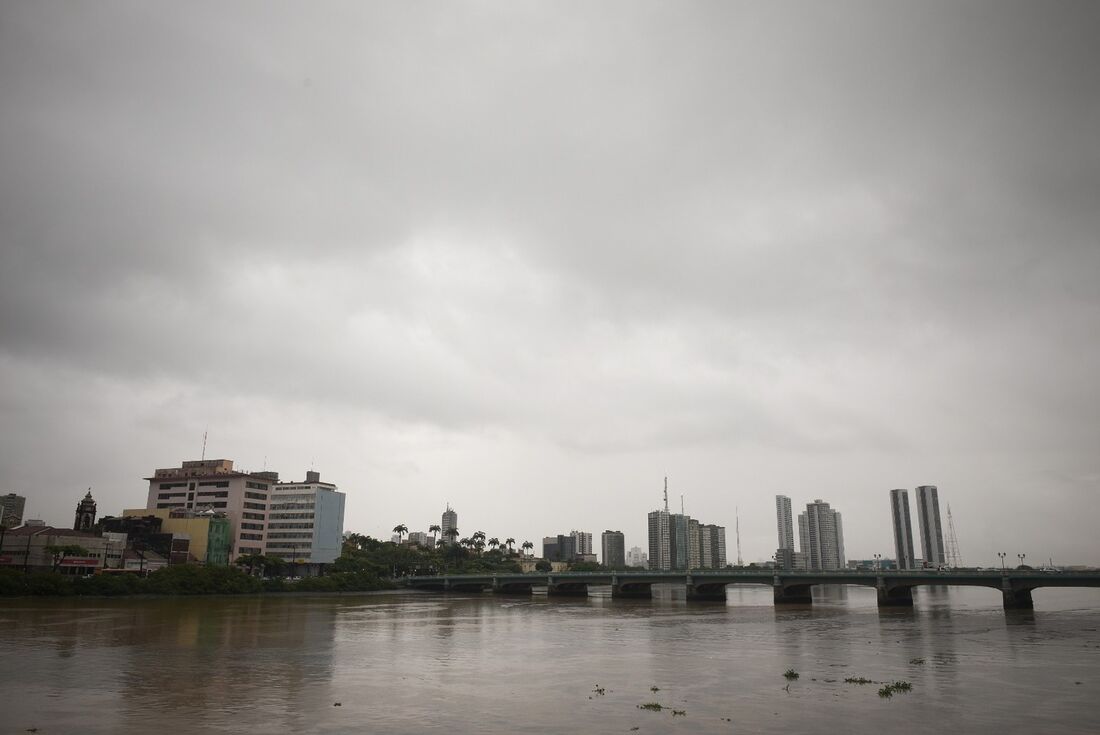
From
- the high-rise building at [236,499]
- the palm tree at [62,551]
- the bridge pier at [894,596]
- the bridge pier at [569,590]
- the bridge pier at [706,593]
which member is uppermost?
the high-rise building at [236,499]

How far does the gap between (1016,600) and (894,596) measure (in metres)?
20.3

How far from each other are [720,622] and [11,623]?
77.8m

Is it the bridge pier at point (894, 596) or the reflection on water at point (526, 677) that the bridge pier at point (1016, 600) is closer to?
the bridge pier at point (894, 596)

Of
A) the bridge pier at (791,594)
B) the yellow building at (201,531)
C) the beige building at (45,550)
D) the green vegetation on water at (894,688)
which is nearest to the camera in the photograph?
the green vegetation on water at (894,688)

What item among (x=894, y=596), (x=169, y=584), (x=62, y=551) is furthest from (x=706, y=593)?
(x=62, y=551)

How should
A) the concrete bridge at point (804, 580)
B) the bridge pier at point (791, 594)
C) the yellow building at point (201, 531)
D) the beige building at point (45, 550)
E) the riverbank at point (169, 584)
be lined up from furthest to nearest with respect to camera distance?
the yellow building at point (201, 531)
the bridge pier at point (791, 594)
the beige building at point (45, 550)
the riverbank at point (169, 584)
the concrete bridge at point (804, 580)

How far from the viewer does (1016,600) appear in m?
112

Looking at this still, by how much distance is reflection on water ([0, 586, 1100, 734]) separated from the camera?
27922 mm

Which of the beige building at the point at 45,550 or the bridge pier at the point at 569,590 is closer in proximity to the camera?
the beige building at the point at 45,550

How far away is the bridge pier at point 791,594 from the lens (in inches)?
5458

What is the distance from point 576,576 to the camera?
563 ft

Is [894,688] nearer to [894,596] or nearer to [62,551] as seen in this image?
[894,596]

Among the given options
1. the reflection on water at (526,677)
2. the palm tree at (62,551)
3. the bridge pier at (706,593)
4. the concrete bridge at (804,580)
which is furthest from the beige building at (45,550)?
the bridge pier at (706,593)

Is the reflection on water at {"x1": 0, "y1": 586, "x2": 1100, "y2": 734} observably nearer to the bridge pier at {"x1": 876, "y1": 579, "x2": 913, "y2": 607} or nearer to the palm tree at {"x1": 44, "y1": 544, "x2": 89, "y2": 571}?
the bridge pier at {"x1": 876, "y1": 579, "x2": 913, "y2": 607}
